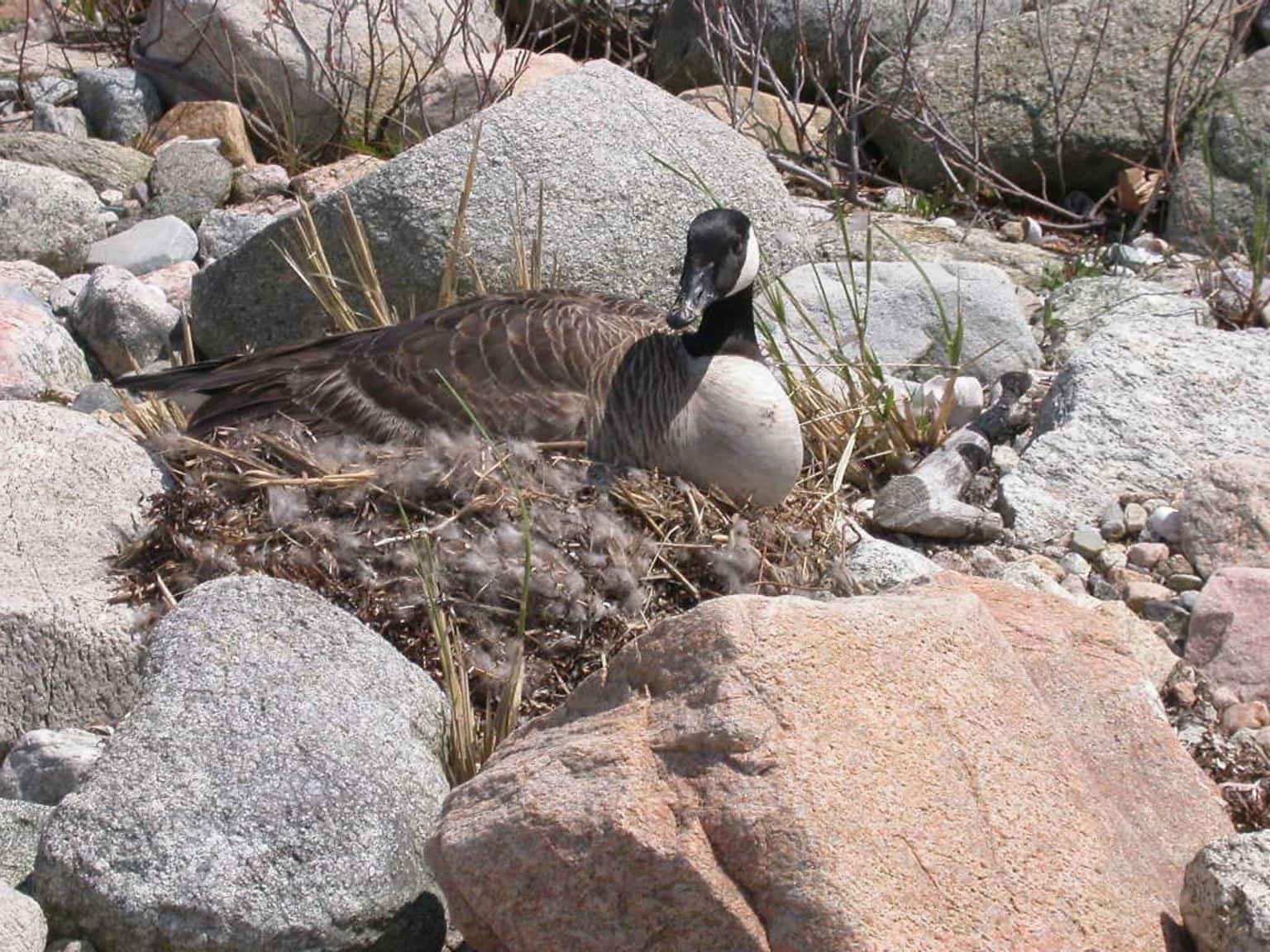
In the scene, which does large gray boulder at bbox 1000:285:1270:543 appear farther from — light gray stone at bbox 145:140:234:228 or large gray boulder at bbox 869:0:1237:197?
light gray stone at bbox 145:140:234:228

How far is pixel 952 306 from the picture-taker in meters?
7.98

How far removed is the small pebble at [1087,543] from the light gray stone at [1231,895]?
275cm

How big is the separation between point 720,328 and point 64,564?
7.90 feet

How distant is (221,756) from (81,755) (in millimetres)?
749

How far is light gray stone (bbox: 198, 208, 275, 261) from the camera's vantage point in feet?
31.6

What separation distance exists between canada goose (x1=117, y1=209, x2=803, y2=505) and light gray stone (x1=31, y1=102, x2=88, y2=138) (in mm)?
5831

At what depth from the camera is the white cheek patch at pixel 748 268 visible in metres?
5.94

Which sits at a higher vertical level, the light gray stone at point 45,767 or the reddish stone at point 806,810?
the reddish stone at point 806,810

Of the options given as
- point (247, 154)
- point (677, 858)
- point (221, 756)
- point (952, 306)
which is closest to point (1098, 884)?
point (677, 858)

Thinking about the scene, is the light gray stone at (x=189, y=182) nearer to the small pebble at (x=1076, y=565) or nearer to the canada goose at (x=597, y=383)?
the canada goose at (x=597, y=383)

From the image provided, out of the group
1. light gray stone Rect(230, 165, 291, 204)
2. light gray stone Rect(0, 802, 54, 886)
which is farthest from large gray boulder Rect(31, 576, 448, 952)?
light gray stone Rect(230, 165, 291, 204)

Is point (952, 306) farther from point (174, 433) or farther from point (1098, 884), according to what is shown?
point (1098, 884)

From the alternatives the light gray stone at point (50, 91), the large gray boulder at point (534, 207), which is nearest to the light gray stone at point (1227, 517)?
the large gray boulder at point (534, 207)

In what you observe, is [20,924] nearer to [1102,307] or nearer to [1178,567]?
[1178,567]
